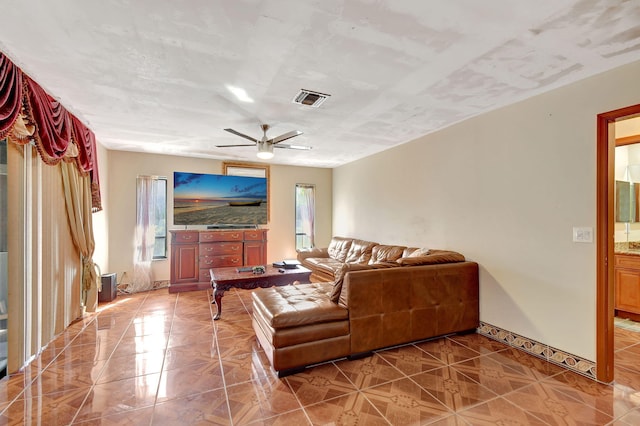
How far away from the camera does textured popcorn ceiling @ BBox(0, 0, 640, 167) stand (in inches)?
66.9

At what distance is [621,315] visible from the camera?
12.5 ft

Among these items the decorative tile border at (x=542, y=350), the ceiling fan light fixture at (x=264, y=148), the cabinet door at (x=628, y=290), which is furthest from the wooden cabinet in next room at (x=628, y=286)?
the ceiling fan light fixture at (x=264, y=148)

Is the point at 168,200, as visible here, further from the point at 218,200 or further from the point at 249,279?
the point at 249,279

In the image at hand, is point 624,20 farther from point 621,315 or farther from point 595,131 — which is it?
point 621,315

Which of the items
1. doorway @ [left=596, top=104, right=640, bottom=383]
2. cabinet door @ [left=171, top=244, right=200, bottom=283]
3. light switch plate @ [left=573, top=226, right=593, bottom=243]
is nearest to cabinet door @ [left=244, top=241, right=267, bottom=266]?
cabinet door @ [left=171, top=244, right=200, bottom=283]

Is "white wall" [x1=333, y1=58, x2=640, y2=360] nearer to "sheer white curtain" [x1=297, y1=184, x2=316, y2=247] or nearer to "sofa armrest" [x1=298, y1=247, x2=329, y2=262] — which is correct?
"sofa armrest" [x1=298, y1=247, x2=329, y2=262]

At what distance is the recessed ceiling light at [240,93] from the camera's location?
8.94 ft

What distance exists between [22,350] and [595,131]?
5306 millimetres

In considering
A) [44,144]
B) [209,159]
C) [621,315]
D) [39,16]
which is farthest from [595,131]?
[209,159]

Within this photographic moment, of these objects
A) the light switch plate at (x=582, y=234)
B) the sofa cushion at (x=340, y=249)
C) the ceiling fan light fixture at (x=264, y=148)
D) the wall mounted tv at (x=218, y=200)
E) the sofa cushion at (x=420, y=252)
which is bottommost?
the sofa cushion at (x=340, y=249)

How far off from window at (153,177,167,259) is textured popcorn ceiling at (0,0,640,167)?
225cm

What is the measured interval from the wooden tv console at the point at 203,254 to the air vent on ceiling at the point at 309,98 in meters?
3.32

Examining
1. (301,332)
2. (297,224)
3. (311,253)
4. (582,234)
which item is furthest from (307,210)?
(582,234)

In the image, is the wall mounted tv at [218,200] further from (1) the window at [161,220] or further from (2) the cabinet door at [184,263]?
(2) the cabinet door at [184,263]
